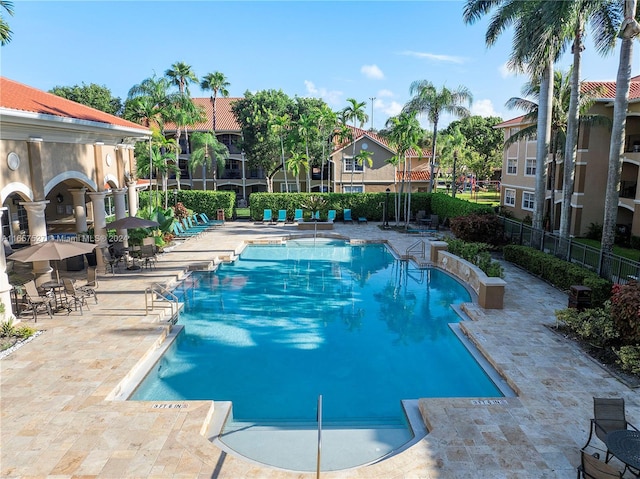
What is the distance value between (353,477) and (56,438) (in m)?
4.97

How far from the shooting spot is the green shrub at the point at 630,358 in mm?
9875

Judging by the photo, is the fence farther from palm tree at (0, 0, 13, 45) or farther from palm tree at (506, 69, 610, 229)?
palm tree at (0, 0, 13, 45)

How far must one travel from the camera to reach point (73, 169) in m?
16.5

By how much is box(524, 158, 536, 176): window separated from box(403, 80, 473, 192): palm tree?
665cm

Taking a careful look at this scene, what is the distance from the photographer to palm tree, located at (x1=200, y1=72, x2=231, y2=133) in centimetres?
5172

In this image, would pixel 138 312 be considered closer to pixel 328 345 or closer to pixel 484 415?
pixel 328 345

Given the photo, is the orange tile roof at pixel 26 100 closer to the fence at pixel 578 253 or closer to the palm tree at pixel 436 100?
the fence at pixel 578 253

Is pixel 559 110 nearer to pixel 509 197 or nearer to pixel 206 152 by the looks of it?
pixel 509 197

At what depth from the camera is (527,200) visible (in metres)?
35.0

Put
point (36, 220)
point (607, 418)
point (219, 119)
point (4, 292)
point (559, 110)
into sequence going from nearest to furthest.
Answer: point (607, 418) < point (4, 292) < point (36, 220) < point (559, 110) < point (219, 119)

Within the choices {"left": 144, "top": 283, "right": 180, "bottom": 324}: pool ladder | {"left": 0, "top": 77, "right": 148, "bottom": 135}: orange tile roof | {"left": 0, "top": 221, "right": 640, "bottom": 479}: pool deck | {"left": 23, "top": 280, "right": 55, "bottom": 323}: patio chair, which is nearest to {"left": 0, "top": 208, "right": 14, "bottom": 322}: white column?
{"left": 23, "top": 280, "right": 55, "bottom": 323}: patio chair

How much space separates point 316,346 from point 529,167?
1110 inches

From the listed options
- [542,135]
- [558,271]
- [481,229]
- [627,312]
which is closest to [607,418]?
[627,312]

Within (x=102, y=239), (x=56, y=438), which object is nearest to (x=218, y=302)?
(x=102, y=239)
